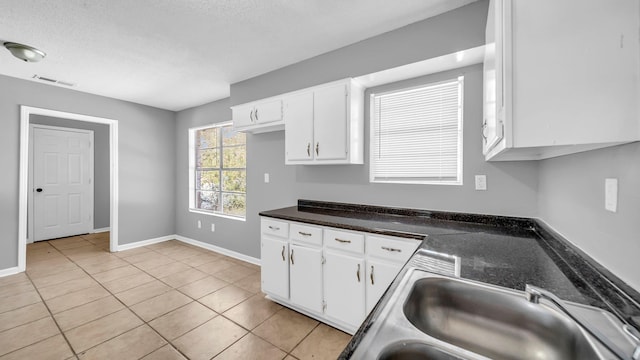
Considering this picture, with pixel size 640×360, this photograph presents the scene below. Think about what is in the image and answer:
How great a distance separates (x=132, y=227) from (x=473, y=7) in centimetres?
554

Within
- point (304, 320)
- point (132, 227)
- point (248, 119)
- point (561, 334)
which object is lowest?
point (304, 320)

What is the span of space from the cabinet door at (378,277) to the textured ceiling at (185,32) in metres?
1.95

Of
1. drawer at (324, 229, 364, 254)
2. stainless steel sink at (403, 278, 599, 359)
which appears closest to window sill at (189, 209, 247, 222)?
drawer at (324, 229, 364, 254)

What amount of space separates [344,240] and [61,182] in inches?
242

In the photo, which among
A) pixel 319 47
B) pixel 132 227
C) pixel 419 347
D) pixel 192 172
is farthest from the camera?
pixel 192 172

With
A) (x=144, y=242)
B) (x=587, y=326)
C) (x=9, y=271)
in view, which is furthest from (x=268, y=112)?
(x=9, y=271)

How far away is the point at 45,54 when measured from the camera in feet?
8.79

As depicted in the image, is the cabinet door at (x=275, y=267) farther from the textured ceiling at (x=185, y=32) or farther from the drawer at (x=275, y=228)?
the textured ceiling at (x=185, y=32)

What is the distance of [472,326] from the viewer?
2.95ft

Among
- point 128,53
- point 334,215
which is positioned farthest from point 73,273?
point 334,215

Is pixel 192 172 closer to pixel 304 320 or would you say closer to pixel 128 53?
pixel 128 53

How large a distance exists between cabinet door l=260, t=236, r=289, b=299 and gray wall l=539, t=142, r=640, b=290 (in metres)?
1.95

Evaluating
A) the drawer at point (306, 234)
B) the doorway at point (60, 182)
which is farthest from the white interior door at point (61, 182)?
the drawer at point (306, 234)

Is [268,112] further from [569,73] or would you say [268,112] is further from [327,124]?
[569,73]
